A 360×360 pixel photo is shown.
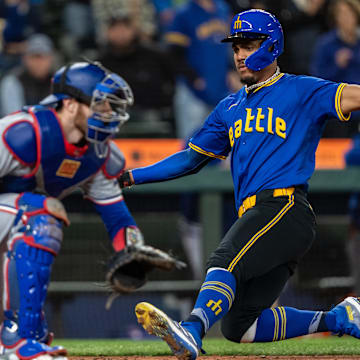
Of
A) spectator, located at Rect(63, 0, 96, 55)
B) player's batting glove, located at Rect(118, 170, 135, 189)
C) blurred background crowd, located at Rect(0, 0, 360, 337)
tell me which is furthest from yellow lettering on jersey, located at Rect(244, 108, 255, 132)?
spectator, located at Rect(63, 0, 96, 55)

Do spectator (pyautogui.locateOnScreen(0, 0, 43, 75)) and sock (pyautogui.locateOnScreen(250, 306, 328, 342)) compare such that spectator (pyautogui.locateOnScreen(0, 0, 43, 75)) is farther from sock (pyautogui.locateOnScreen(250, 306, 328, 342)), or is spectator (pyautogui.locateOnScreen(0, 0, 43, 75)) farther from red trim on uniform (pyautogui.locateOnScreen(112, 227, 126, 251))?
sock (pyautogui.locateOnScreen(250, 306, 328, 342))

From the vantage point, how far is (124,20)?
8984 mm

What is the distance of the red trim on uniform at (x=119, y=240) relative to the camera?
5227 mm

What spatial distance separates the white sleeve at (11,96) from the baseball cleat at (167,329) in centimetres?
535

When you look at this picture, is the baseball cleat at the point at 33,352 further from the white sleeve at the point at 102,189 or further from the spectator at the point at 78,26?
the spectator at the point at 78,26

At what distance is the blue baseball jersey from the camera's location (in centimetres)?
904

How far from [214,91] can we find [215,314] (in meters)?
5.13

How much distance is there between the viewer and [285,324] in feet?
14.6

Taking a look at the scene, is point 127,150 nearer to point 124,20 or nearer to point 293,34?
point 124,20

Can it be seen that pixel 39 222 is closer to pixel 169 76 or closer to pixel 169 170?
pixel 169 170

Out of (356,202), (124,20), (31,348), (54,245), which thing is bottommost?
(356,202)

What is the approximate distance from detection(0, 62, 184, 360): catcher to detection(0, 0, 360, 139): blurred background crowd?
11.9 feet

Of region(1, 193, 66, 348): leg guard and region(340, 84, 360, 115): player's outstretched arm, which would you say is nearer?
region(340, 84, 360, 115): player's outstretched arm

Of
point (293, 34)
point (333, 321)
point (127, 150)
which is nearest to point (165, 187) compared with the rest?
point (127, 150)
